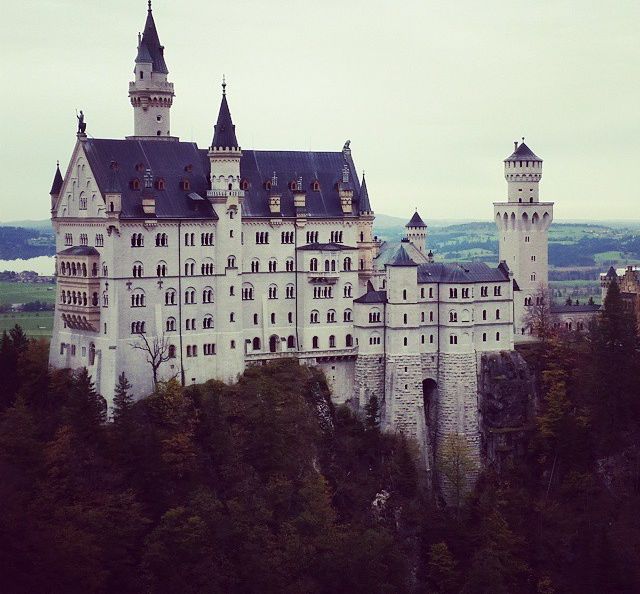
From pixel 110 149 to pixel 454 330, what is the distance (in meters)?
29.4

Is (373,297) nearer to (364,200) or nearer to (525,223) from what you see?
(364,200)

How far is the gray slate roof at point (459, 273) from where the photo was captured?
118m

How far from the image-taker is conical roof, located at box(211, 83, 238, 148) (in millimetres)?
111875

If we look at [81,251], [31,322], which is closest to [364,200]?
[81,251]

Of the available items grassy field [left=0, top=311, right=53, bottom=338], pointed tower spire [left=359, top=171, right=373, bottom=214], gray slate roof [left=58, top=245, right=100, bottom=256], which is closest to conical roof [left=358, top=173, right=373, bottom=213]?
pointed tower spire [left=359, top=171, right=373, bottom=214]

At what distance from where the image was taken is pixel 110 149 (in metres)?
110

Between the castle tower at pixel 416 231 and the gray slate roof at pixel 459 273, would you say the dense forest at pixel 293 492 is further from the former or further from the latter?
the castle tower at pixel 416 231

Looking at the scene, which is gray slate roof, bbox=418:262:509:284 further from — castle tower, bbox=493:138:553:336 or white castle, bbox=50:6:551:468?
castle tower, bbox=493:138:553:336

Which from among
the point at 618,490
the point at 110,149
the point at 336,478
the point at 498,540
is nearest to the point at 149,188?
the point at 110,149

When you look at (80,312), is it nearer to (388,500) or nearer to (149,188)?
(149,188)

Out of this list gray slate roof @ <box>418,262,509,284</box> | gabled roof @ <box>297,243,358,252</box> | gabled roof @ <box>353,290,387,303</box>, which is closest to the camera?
gabled roof @ <box>353,290,387,303</box>

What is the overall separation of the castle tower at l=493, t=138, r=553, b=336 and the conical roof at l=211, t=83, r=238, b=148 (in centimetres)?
2855

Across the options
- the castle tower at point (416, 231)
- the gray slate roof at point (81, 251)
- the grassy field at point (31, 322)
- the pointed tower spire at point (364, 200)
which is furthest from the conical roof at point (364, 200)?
the grassy field at point (31, 322)

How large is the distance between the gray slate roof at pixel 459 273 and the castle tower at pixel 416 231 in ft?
34.5
